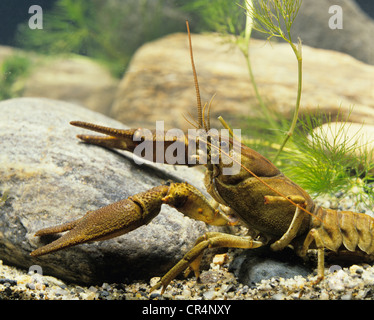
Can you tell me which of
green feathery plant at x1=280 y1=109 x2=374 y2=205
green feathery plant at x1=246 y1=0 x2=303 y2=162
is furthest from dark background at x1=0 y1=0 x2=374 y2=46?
green feathery plant at x1=246 y1=0 x2=303 y2=162

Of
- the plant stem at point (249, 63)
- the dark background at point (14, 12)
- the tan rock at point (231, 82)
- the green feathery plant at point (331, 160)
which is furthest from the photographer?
the tan rock at point (231, 82)

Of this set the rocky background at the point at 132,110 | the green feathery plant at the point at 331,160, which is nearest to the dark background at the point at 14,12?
the rocky background at the point at 132,110

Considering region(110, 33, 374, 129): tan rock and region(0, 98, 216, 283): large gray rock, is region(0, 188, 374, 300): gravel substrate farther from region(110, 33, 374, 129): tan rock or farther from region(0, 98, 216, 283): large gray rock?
region(110, 33, 374, 129): tan rock

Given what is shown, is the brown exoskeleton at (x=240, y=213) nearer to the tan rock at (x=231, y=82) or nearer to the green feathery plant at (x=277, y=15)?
the green feathery plant at (x=277, y=15)

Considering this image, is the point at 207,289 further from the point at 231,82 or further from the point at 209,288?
the point at 231,82

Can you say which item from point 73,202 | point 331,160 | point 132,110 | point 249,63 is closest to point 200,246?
point 73,202
